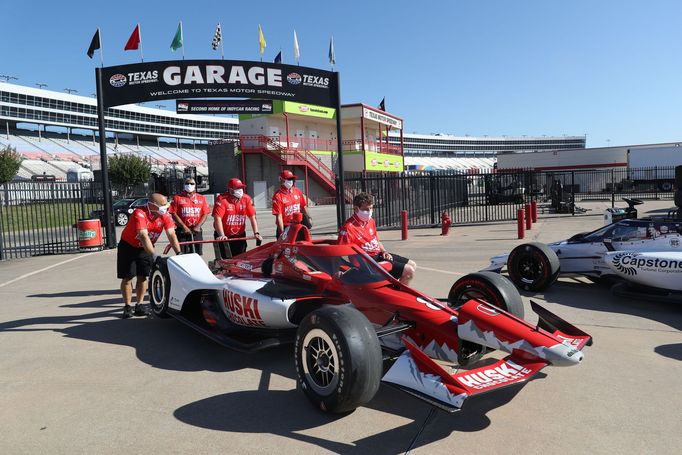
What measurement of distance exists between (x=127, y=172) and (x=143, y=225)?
1753 inches

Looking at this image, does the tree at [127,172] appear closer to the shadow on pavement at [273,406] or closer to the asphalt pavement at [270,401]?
the asphalt pavement at [270,401]

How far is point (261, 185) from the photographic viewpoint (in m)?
39.2

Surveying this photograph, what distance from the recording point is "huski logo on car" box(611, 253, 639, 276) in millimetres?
6709

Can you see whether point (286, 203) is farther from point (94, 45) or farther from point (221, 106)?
point (94, 45)

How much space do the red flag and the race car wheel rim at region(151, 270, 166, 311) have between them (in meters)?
14.8

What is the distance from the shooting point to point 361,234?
632 centimetres

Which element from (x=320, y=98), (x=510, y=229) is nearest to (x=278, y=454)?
(x=320, y=98)

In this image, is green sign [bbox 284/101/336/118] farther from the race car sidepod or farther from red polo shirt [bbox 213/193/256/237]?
the race car sidepod

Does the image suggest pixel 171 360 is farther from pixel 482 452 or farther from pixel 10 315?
pixel 10 315

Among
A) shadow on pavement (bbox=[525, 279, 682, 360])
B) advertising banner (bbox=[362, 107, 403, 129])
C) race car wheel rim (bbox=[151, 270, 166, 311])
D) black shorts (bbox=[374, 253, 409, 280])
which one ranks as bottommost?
shadow on pavement (bbox=[525, 279, 682, 360])

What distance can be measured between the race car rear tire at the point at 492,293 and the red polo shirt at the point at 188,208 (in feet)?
15.2

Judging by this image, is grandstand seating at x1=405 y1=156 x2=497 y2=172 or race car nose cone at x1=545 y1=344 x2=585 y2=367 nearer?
race car nose cone at x1=545 y1=344 x2=585 y2=367

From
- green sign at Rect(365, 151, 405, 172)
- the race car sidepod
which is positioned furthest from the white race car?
green sign at Rect(365, 151, 405, 172)

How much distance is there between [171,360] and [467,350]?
288 cm
